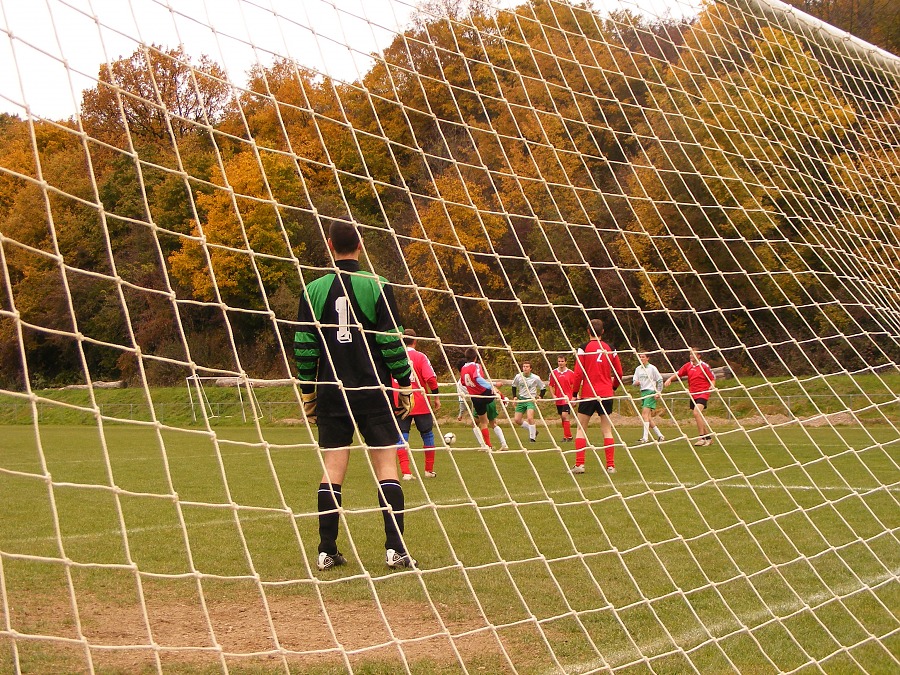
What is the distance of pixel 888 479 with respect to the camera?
7863 millimetres

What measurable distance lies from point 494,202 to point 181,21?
7.92 ft

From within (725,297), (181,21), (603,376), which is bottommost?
(725,297)

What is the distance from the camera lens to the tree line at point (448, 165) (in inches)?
142

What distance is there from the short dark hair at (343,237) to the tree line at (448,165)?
0.60 ft

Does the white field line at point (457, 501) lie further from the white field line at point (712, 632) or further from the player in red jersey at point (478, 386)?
the player in red jersey at point (478, 386)

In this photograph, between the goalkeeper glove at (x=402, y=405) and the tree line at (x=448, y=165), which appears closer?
the tree line at (x=448, y=165)

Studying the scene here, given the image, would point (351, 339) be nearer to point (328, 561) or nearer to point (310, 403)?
point (310, 403)

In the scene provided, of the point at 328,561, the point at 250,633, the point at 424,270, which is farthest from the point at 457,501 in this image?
the point at 250,633

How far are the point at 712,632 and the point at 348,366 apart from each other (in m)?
1.99

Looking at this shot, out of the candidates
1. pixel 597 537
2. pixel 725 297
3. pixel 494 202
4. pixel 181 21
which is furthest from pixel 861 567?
pixel 725 297

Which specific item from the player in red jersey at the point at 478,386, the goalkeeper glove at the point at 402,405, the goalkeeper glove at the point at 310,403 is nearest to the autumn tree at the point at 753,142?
the goalkeeper glove at the point at 402,405

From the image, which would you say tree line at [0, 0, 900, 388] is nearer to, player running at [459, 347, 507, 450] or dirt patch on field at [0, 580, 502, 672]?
dirt patch on field at [0, 580, 502, 672]

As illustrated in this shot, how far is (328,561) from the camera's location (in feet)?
14.4

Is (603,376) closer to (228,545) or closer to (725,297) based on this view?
→ (228,545)
